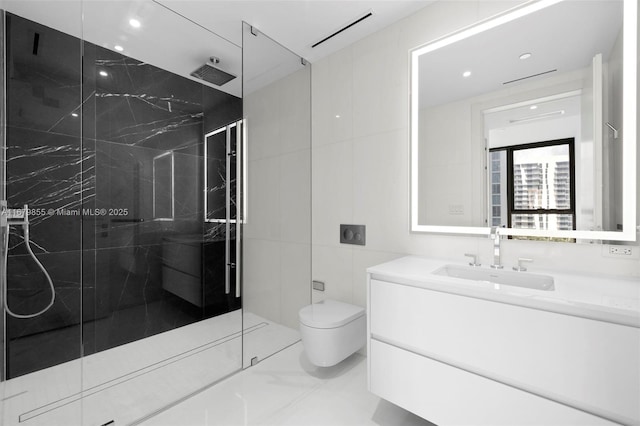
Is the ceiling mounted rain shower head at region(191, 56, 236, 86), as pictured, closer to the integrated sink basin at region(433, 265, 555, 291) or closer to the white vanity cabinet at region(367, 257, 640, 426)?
the white vanity cabinet at region(367, 257, 640, 426)

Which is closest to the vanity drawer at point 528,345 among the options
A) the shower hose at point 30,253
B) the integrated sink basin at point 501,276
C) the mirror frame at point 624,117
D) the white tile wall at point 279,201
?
the integrated sink basin at point 501,276

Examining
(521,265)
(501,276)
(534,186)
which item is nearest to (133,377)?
(501,276)

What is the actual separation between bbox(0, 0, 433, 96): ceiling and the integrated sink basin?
1673 mm

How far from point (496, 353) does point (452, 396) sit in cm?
30

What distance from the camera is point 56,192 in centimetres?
178

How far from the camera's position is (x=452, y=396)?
1.26 metres

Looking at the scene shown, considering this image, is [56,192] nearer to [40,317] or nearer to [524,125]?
[40,317]

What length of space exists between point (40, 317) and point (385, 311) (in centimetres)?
213

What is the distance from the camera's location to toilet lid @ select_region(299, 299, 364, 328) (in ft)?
6.08

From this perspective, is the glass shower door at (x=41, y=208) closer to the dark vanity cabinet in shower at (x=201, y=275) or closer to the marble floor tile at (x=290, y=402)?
the dark vanity cabinet in shower at (x=201, y=275)

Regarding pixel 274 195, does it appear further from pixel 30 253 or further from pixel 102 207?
pixel 30 253

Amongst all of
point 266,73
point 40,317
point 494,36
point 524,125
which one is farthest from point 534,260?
point 40,317

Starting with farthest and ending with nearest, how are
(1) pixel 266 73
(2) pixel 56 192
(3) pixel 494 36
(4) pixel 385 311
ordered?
(1) pixel 266 73 < (2) pixel 56 192 < (3) pixel 494 36 < (4) pixel 385 311

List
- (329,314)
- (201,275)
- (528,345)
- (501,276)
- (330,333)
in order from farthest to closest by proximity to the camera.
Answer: (201,275)
(329,314)
(330,333)
(501,276)
(528,345)
